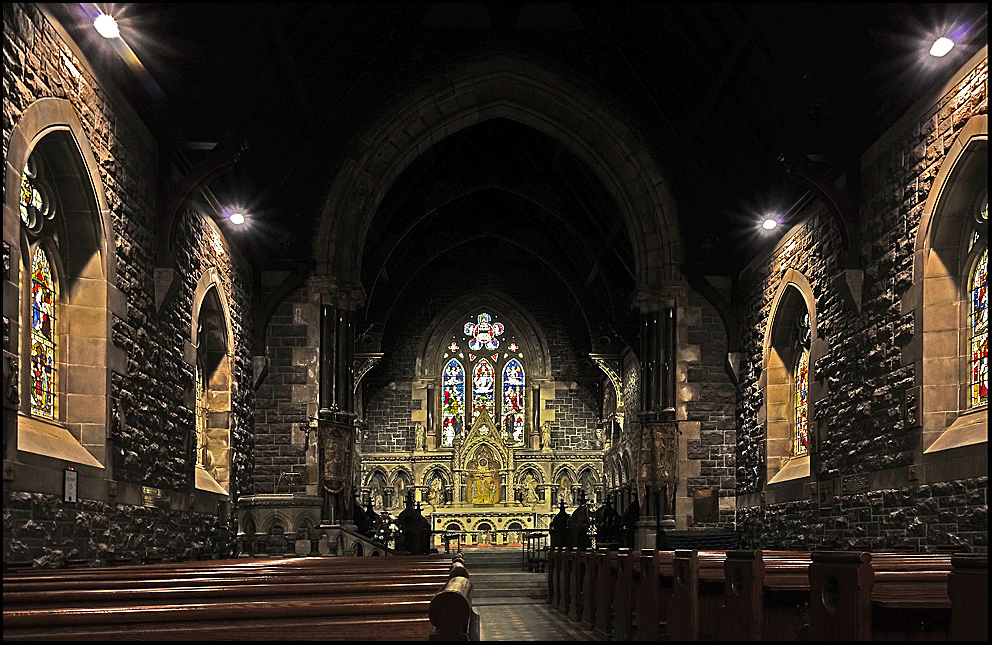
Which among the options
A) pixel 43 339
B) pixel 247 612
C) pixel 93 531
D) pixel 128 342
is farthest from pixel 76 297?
pixel 247 612

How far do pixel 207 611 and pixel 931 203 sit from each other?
8.06 metres

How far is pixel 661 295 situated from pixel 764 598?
32.2 feet

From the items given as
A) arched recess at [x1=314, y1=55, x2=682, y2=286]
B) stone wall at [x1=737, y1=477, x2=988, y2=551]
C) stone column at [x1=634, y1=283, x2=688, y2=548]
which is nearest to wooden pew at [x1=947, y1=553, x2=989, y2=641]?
stone wall at [x1=737, y1=477, x2=988, y2=551]

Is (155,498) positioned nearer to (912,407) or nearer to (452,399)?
(912,407)

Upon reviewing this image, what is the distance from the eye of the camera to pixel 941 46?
324 inches

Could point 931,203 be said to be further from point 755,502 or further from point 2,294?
point 2,294

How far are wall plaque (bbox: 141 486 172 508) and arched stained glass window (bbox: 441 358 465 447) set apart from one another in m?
15.4

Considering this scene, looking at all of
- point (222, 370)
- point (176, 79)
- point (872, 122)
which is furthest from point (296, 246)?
point (872, 122)

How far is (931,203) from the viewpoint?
8.95 meters

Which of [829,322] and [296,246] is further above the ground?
[296,246]

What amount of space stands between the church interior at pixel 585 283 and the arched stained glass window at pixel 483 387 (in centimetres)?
582

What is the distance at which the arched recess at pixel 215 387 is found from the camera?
1245 centimetres

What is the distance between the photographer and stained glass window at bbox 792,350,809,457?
12742mm

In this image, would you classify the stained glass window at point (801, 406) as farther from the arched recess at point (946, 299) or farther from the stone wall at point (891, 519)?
the arched recess at point (946, 299)
